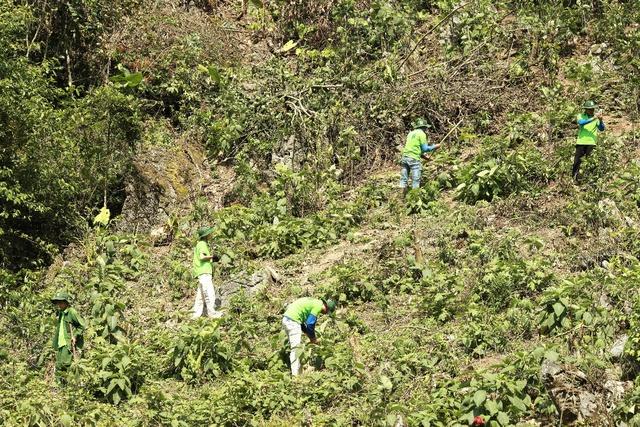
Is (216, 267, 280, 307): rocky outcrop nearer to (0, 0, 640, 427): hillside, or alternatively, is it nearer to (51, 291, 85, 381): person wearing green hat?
(0, 0, 640, 427): hillside

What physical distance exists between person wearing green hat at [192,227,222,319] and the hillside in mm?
333

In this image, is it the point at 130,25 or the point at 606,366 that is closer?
the point at 606,366

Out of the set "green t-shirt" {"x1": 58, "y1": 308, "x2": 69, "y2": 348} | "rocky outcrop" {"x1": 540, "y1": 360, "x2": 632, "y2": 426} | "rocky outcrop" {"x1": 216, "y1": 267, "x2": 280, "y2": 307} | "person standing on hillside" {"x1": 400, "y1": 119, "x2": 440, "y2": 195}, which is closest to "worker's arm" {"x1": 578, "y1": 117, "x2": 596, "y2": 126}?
"person standing on hillside" {"x1": 400, "y1": 119, "x2": 440, "y2": 195}

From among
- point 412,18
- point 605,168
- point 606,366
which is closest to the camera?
point 606,366

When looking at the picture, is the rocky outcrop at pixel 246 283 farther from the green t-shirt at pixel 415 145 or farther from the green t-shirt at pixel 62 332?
the green t-shirt at pixel 415 145

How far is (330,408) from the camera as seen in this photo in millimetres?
10875

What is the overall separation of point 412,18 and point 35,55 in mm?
7039

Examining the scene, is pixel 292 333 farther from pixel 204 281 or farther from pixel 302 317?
pixel 204 281

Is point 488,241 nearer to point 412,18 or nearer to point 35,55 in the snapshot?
point 412,18

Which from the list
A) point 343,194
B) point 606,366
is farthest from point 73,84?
point 606,366

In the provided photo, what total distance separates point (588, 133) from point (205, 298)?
583 cm

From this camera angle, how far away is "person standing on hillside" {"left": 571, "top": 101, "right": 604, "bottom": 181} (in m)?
14.6

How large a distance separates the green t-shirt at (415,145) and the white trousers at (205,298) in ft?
13.2

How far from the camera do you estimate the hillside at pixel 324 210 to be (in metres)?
10.9
